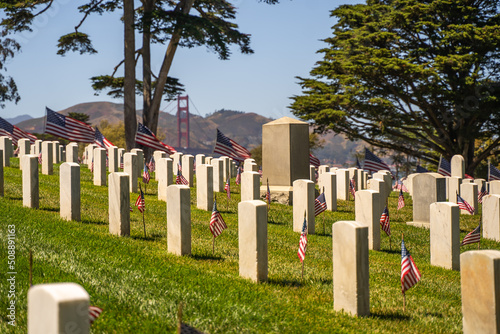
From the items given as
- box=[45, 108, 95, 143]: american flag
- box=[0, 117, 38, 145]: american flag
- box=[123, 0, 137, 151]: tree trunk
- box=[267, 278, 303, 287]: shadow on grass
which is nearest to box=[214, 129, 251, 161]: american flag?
box=[45, 108, 95, 143]: american flag

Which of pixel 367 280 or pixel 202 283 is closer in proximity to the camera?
pixel 367 280

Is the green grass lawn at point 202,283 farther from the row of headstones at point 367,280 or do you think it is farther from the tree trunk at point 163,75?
the tree trunk at point 163,75

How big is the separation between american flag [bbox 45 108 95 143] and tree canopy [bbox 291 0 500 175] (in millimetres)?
15505

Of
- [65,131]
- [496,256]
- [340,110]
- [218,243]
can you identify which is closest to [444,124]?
[340,110]

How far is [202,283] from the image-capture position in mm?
5309

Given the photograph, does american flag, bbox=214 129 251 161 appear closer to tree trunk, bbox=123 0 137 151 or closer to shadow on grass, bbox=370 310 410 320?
tree trunk, bbox=123 0 137 151

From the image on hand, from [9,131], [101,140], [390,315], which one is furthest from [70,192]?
[9,131]

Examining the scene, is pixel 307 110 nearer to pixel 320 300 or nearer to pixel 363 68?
pixel 363 68

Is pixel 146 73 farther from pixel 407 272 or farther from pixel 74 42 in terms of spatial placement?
pixel 407 272

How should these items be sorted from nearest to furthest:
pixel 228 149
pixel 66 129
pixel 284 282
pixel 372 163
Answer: pixel 284 282, pixel 228 149, pixel 66 129, pixel 372 163

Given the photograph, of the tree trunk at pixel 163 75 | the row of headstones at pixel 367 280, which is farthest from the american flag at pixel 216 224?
the tree trunk at pixel 163 75

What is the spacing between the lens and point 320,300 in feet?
17.5

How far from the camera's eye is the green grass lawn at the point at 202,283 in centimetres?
437

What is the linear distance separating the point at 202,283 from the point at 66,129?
14430mm
